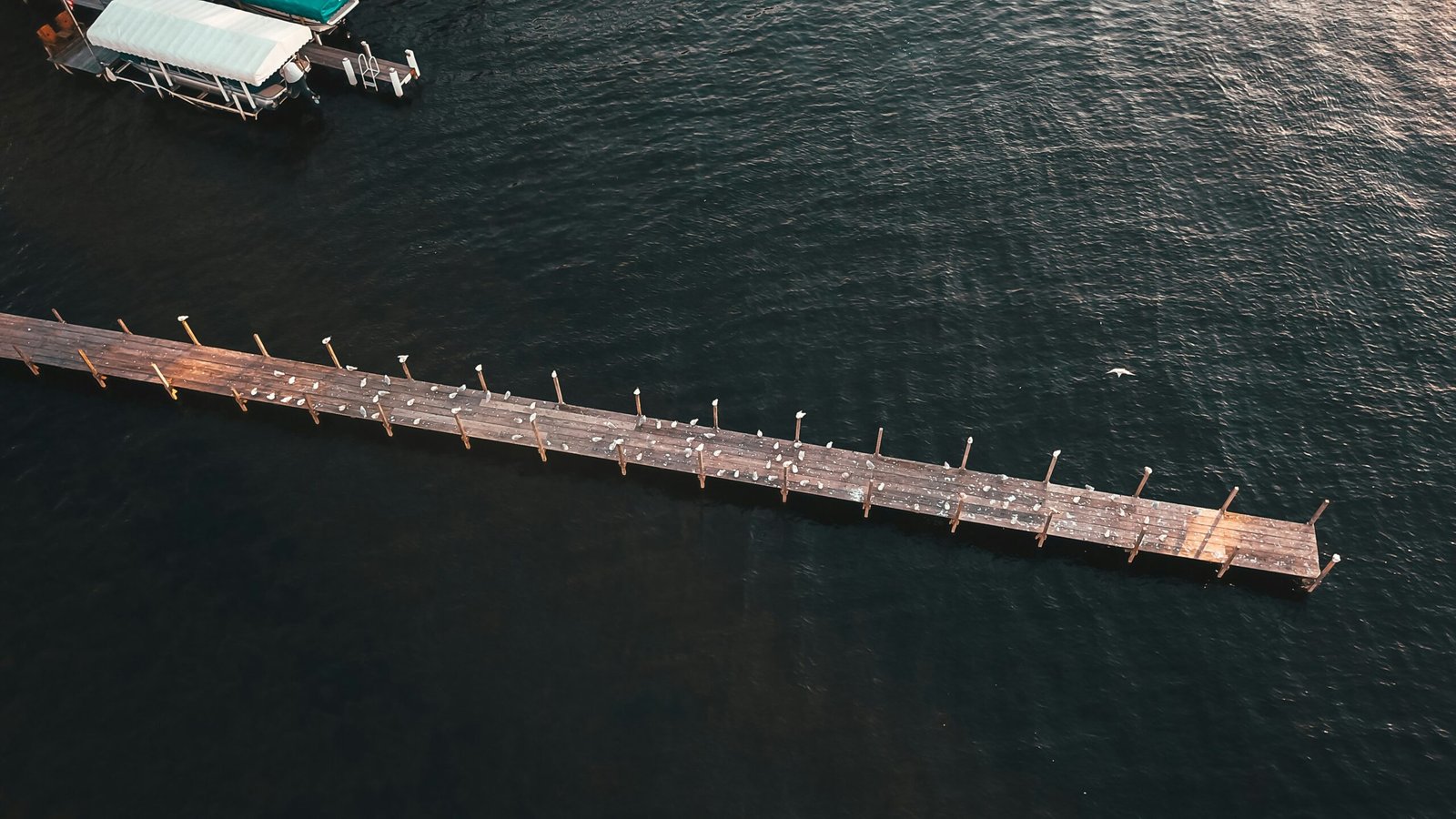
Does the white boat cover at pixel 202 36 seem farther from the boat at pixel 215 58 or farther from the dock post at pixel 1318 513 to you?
the dock post at pixel 1318 513

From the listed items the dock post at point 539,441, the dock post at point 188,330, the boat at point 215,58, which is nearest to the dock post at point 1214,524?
the dock post at point 539,441

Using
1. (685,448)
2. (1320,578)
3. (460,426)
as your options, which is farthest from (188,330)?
(1320,578)

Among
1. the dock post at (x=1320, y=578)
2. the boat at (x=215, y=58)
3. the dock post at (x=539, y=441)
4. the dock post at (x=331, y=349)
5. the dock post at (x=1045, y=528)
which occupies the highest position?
the boat at (x=215, y=58)

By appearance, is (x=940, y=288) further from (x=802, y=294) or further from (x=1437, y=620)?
(x=1437, y=620)

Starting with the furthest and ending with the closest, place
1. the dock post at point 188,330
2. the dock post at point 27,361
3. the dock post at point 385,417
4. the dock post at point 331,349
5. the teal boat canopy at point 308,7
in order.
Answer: the teal boat canopy at point 308,7, the dock post at point 27,361, the dock post at point 188,330, the dock post at point 331,349, the dock post at point 385,417

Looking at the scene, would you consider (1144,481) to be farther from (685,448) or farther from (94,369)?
(94,369)
